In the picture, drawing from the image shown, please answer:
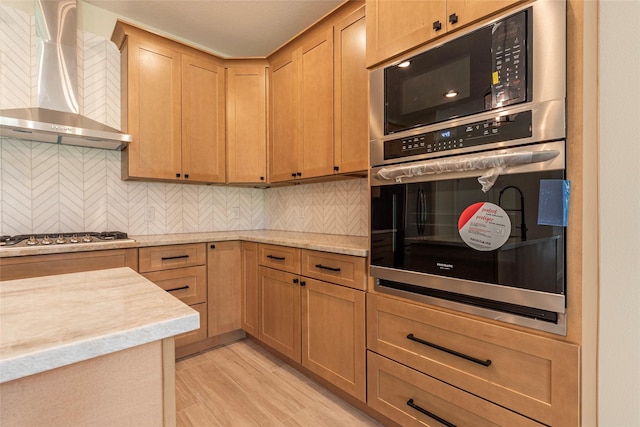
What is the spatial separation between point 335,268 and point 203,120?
1.85 metres

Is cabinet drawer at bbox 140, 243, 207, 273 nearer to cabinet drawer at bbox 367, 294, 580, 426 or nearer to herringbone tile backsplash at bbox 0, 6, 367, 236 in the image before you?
herringbone tile backsplash at bbox 0, 6, 367, 236

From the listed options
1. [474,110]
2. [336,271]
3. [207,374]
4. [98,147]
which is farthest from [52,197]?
[474,110]

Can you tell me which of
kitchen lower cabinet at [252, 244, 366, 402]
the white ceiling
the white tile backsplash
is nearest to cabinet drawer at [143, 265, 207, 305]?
kitchen lower cabinet at [252, 244, 366, 402]

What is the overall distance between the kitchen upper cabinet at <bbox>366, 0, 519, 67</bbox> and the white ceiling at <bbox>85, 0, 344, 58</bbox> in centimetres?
106

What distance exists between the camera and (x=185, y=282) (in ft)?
8.09

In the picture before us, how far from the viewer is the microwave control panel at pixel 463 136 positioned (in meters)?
1.14

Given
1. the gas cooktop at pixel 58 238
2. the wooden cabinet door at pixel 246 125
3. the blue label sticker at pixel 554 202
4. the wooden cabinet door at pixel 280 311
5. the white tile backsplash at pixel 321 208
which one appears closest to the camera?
the blue label sticker at pixel 554 202

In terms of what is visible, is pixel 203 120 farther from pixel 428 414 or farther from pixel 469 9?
pixel 428 414

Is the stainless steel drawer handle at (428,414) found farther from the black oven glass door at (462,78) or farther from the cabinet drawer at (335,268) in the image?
the black oven glass door at (462,78)

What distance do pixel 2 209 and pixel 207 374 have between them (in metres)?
1.84

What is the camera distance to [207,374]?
7.32 ft

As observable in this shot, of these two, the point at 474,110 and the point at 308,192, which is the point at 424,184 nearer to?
the point at 474,110

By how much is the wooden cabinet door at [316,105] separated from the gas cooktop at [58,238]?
60.3 inches

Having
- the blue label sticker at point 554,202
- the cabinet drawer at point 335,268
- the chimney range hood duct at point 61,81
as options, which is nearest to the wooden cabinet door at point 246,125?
the chimney range hood duct at point 61,81
